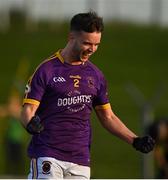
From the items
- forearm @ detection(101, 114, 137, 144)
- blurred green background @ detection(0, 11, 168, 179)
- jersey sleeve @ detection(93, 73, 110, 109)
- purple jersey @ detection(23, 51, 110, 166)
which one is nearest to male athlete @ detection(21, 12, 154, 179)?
purple jersey @ detection(23, 51, 110, 166)

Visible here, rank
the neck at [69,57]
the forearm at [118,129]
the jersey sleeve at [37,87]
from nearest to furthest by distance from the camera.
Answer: the jersey sleeve at [37,87], the neck at [69,57], the forearm at [118,129]

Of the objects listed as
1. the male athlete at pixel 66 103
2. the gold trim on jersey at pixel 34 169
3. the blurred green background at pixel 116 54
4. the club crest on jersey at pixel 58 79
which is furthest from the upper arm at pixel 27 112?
the blurred green background at pixel 116 54

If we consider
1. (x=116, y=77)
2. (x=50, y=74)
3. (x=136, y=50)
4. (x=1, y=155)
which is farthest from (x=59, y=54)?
(x=136, y=50)

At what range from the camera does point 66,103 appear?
6895mm

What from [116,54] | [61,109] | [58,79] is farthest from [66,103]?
[116,54]

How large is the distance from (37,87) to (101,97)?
630 mm

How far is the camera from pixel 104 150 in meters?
22.0

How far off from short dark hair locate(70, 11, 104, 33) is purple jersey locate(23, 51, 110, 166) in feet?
0.96

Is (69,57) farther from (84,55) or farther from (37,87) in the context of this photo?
(37,87)

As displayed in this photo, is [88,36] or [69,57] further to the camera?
[69,57]

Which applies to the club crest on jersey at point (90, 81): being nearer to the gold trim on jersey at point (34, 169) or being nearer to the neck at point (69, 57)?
the neck at point (69, 57)

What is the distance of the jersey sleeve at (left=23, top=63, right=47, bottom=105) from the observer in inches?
267

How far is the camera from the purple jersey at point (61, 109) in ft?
22.5

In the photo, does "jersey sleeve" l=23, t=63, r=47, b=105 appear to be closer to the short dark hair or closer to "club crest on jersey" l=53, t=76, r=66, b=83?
"club crest on jersey" l=53, t=76, r=66, b=83
